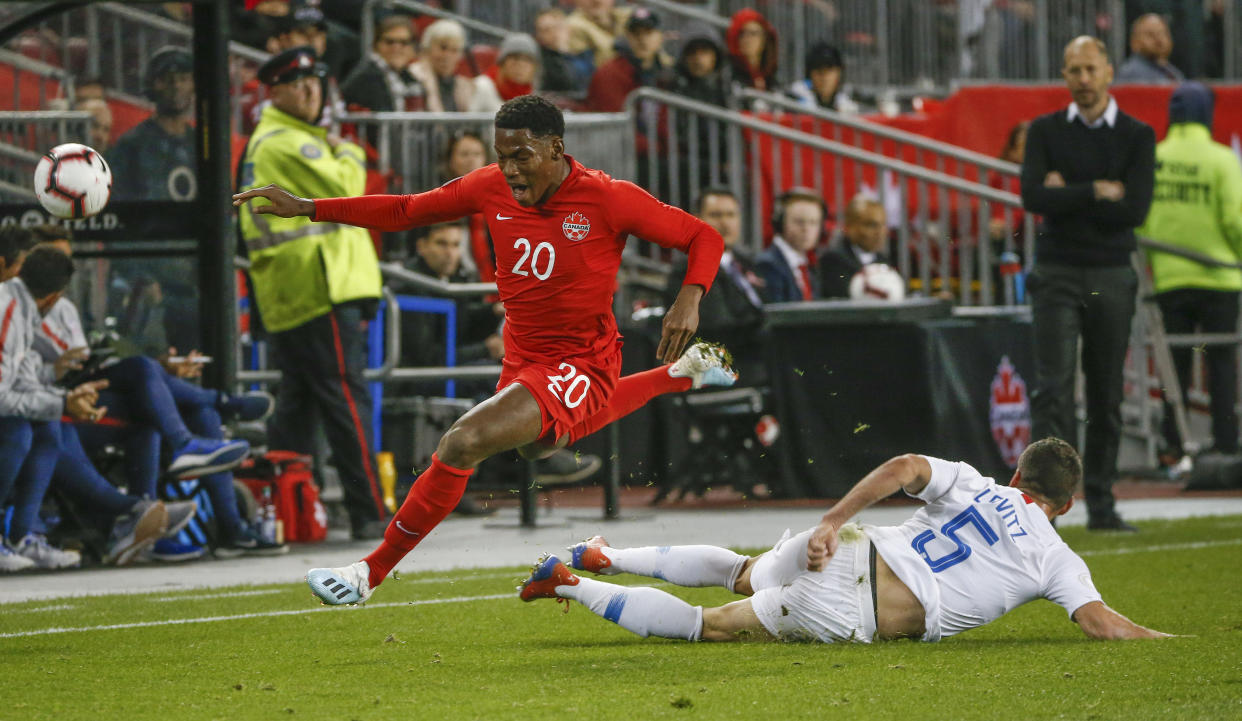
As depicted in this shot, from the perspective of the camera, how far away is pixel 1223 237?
14.4m

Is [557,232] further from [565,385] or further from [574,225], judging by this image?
[565,385]

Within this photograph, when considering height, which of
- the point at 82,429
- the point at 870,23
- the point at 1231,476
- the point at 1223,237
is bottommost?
the point at 1231,476

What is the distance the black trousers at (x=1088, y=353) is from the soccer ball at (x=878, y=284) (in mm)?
2755

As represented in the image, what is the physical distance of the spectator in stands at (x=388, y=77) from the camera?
1399cm

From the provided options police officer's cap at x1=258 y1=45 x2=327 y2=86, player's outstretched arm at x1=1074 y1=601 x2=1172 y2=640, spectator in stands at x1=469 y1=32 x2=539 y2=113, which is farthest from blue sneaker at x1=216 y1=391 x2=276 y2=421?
player's outstretched arm at x1=1074 y1=601 x2=1172 y2=640

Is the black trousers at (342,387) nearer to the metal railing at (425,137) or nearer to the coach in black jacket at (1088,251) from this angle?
the metal railing at (425,137)

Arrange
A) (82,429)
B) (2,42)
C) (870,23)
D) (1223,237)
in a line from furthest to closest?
(870,23) < (1223,237) < (2,42) < (82,429)

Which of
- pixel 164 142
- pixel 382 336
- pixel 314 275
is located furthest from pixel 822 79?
pixel 164 142

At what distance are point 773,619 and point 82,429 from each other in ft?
16.4

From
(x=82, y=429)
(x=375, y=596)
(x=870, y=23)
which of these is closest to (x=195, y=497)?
(x=82, y=429)

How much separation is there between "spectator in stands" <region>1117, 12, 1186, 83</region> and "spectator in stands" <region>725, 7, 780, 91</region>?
12.8 feet

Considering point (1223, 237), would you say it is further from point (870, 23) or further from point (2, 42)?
point (2, 42)

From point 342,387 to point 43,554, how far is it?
6.83 feet

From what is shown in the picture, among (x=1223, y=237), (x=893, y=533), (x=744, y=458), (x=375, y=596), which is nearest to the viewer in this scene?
(x=893, y=533)
